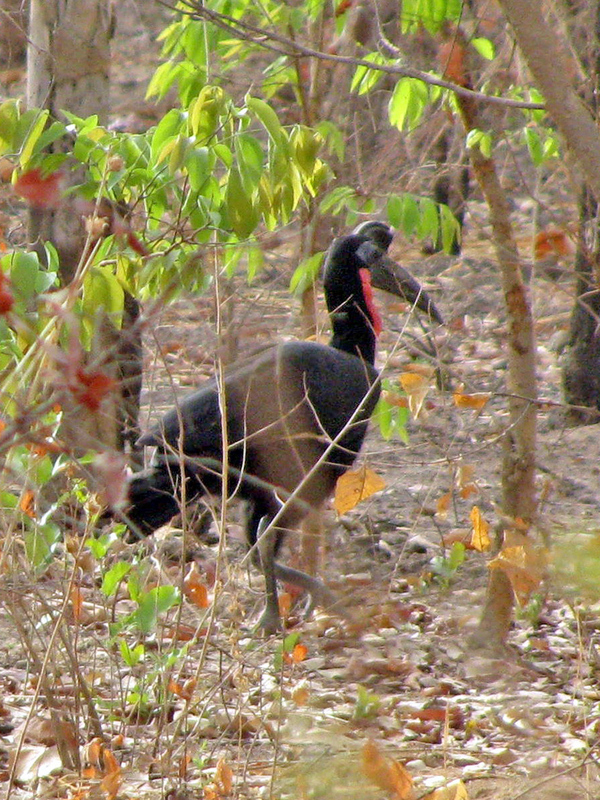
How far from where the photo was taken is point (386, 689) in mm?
Answer: 3430

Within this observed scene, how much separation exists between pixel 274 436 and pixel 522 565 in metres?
1.46

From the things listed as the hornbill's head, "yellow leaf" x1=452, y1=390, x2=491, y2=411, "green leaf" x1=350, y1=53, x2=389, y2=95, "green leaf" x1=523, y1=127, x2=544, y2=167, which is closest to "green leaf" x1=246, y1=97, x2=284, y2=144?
"green leaf" x1=350, y1=53, x2=389, y2=95

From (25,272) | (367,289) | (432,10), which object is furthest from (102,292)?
(367,289)

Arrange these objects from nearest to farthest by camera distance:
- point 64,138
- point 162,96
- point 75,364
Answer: point 75,364, point 162,96, point 64,138

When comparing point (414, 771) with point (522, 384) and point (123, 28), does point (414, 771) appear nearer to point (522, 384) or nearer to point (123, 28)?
point (522, 384)

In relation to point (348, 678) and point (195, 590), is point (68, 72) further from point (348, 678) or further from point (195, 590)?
point (348, 678)

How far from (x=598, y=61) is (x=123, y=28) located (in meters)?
10.2

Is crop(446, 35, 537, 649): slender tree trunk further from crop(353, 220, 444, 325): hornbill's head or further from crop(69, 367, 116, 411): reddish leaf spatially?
crop(69, 367, 116, 411): reddish leaf

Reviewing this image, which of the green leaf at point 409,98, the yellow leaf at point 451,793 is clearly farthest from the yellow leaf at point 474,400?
the yellow leaf at point 451,793

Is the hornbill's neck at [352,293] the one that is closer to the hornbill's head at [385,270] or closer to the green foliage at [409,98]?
the hornbill's head at [385,270]

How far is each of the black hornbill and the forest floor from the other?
0.22 meters

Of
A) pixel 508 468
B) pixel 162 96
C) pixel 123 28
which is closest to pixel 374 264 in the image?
pixel 162 96

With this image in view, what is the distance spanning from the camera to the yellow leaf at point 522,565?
7.93 feet

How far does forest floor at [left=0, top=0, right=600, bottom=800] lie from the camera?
2.44m
